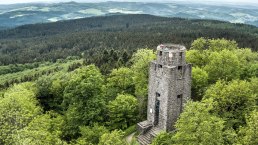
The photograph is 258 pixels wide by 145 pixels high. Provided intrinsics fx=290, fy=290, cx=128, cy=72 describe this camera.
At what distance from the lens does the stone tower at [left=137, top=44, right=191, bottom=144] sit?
3978cm

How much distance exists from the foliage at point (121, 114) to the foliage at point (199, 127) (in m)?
15.9

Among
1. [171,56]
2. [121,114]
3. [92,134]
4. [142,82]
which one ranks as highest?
[171,56]

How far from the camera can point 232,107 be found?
37.7m

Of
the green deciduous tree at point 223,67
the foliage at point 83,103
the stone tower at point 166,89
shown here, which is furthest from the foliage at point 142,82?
the green deciduous tree at point 223,67

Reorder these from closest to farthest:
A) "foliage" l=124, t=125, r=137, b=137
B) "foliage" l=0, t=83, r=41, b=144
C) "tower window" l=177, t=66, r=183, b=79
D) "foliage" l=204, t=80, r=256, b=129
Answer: "foliage" l=204, t=80, r=256, b=129, "foliage" l=0, t=83, r=41, b=144, "tower window" l=177, t=66, r=183, b=79, "foliage" l=124, t=125, r=137, b=137

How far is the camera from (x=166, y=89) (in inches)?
1574

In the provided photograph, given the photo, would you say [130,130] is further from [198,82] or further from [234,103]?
[234,103]

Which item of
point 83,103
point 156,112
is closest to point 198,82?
point 156,112

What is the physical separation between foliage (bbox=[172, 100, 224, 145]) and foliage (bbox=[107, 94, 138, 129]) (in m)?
15.9

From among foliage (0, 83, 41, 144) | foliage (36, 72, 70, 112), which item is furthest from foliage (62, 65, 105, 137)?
foliage (36, 72, 70, 112)

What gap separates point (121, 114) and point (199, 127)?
63.3 ft

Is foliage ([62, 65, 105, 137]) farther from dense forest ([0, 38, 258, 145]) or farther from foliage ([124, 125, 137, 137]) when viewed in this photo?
foliage ([124, 125, 137, 137])

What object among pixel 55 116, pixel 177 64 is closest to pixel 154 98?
pixel 177 64

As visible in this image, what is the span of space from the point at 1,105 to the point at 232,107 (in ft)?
109
